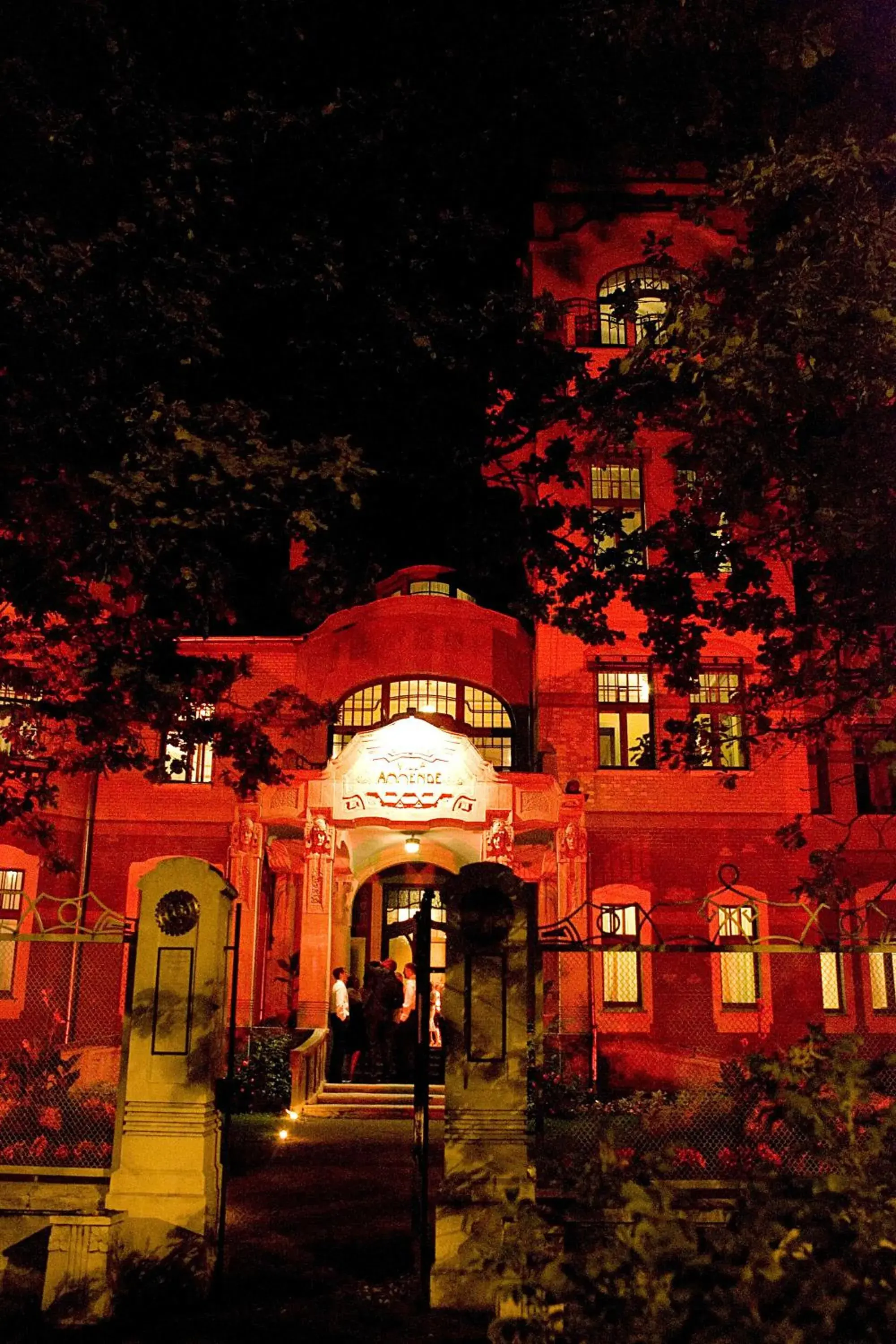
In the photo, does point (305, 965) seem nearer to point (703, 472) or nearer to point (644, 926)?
point (644, 926)

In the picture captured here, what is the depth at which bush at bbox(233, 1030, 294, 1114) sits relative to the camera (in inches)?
591

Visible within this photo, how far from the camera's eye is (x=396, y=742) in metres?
18.4

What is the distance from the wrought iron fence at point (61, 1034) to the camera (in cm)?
968

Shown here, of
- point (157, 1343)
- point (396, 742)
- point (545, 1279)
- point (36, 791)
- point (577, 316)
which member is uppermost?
point (577, 316)

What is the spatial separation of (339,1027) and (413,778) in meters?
4.24

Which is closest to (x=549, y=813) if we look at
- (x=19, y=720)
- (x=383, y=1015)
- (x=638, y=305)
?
(x=383, y=1015)

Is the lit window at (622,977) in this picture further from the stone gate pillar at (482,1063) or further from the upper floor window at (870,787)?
the stone gate pillar at (482,1063)

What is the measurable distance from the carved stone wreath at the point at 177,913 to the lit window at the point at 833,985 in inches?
601

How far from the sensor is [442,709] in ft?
73.8

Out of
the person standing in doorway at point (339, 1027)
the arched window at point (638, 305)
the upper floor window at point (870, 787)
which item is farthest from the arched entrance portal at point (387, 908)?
the arched window at point (638, 305)

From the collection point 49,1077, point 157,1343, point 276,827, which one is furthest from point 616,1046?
point 157,1343

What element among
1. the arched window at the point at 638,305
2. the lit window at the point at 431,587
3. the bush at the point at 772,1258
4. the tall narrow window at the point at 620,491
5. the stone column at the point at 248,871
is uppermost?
the arched window at the point at 638,305

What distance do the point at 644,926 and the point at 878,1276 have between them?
47.8ft

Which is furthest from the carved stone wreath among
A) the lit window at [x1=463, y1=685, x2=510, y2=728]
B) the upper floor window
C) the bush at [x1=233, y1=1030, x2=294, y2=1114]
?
the upper floor window
